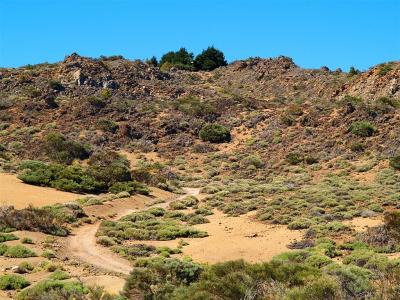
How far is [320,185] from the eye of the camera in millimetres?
35406

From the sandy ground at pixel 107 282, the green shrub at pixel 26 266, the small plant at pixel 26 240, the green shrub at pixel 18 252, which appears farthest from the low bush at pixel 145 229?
the sandy ground at pixel 107 282

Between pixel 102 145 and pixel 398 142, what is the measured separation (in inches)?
1048

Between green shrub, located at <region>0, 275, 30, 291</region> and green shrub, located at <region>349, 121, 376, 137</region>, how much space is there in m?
37.3

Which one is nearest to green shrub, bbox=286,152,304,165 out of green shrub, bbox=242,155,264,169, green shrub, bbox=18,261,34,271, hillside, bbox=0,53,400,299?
hillside, bbox=0,53,400,299

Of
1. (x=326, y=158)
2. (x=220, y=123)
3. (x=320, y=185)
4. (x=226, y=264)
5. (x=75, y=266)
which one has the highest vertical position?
(x=220, y=123)

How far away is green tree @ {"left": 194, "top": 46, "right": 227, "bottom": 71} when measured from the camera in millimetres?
94312

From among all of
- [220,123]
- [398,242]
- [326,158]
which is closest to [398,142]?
[326,158]

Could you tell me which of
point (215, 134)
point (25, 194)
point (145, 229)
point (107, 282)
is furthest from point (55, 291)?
point (215, 134)

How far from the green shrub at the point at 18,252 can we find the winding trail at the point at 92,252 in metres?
1.67

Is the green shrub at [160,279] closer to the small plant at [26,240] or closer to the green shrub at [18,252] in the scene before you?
the green shrub at [18,252]

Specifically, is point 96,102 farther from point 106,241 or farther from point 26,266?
point 26,266

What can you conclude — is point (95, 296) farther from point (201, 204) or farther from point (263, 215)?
point (201, 204)

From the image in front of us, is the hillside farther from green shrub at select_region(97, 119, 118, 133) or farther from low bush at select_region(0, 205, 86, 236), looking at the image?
green shrub at select_region(97, 119, 118, 133)

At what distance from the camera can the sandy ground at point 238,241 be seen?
2009cm
